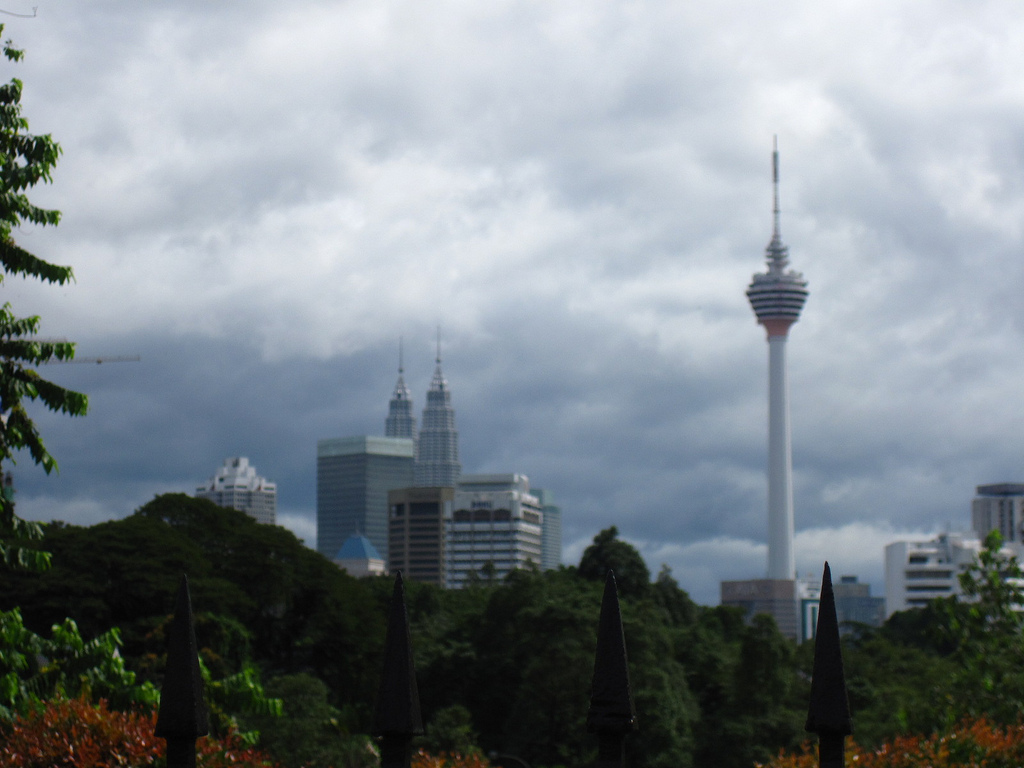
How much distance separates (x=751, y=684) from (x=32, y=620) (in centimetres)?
3000

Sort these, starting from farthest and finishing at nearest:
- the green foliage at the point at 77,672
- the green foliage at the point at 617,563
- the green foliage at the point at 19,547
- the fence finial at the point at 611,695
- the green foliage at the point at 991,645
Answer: the green foliage at the point at 617,563 → the green foliage at the point at 991,645 → the green foliage at the point at 77,672 → the green foliage at the point at 19,547 → the fence finial at the point at 611,695

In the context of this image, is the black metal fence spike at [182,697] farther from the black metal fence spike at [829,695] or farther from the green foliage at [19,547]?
the green foliage at [19,547]

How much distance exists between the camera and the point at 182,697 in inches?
272

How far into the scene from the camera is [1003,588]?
3281 centimetres

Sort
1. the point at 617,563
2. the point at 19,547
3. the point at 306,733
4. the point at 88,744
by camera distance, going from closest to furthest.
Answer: the point at 88,744 → the point at 19,547 → the point at 306,733 → the point at 617,563

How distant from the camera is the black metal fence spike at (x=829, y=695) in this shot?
21.6ft

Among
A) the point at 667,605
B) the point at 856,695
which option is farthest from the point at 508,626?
the point at 667,605

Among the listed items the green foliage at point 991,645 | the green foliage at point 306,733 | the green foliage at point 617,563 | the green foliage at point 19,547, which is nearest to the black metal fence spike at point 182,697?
the green foliage at point 19,547

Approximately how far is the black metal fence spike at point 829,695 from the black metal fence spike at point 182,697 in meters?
3.16

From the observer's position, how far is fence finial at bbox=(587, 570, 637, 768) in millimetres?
6531

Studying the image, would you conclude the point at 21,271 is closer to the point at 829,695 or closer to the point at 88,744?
the point at 88,744

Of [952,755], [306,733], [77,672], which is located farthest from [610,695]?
[306,733]

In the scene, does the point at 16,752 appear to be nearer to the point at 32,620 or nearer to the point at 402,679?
the point at 402,679

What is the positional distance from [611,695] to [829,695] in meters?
1.10
